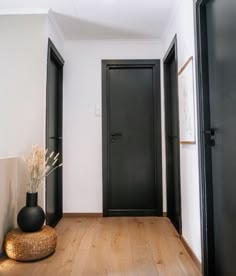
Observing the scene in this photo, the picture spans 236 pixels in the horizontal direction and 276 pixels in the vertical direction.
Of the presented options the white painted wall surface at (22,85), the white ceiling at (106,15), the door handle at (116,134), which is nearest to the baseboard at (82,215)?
the white painted wall surface at (22,85)

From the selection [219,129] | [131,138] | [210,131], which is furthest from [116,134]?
[219,129]

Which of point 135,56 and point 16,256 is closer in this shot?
point 16,256

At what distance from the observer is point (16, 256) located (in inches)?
73.9

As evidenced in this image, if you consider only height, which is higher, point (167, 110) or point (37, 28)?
point (37, 28)

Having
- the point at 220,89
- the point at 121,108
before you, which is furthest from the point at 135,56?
the point at 220,89

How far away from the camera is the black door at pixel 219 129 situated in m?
1.36

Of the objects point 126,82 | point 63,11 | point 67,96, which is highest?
point 63,11

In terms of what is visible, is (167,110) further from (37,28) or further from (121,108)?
(37,28)

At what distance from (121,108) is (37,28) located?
1364 mm

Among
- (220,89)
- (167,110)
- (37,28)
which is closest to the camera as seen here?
(220,89)

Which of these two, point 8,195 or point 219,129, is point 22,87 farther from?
point 219,129

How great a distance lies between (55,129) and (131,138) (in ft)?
3.25

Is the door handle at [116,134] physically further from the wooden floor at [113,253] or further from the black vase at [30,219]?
the black vase at [30,219]

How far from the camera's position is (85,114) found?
3156 millimetres
